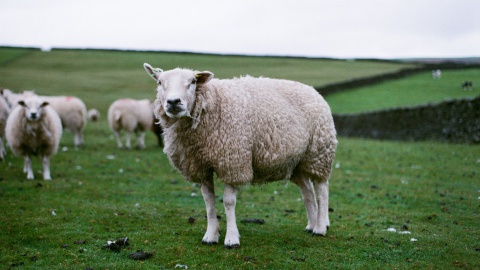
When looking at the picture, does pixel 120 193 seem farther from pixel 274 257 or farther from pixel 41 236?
pixel 274 257

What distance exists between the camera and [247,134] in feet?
22.7

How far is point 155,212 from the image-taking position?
9.23 meters

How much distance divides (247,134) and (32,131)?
24.8 feet

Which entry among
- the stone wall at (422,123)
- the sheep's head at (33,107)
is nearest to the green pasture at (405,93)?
the stone wall at (422,123)

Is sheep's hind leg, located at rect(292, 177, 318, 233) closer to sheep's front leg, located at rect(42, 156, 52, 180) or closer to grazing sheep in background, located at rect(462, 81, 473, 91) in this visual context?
sheep's front leg, located at rect(42, 156, 52, 180)

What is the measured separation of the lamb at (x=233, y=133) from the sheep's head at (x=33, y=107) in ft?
19.7

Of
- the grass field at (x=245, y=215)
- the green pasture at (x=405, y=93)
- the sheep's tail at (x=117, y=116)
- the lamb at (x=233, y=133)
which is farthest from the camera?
the green pasture at (x=405, y=93)

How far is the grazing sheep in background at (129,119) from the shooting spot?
19.8 m

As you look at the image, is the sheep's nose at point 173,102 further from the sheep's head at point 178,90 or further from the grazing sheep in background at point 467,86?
the grazing sheep in background at point 467,86

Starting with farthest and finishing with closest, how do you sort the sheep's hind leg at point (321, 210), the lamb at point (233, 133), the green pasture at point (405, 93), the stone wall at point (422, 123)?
the green pasture at point (405, 93), the stone wall at point (422, 123), the sheep's hind leg at point (321, 210), the lamb at point (233, 133)

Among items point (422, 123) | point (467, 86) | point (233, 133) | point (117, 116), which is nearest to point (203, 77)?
point (233, 133)

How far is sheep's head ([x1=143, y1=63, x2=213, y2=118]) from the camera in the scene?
20.6 feet

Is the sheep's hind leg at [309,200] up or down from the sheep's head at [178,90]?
down

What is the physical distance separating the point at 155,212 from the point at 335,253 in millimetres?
3918
